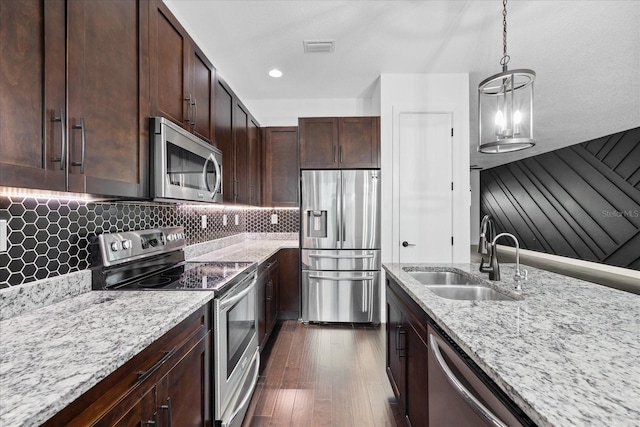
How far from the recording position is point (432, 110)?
10.5 feet

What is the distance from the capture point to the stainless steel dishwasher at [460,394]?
26.3 inches

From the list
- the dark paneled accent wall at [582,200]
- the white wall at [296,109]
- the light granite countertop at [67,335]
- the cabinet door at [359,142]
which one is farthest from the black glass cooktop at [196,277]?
the dark paneled accent wall at [582,200]

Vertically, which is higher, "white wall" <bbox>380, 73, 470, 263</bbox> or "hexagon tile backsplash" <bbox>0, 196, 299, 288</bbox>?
"white wall" <bbox>380, 73, 470, 263</bbox>

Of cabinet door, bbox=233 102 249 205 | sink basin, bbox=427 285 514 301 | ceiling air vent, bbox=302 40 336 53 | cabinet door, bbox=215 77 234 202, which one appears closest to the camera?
sink basin, bbox=427 285 514 301

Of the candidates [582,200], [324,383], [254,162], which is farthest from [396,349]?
[582,200]

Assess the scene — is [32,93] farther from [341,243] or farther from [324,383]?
[341,243]

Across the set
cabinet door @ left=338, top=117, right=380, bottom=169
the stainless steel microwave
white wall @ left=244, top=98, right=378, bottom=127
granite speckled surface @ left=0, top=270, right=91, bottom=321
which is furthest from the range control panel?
white wall @ left=244, top=98, right=378, bottom=127

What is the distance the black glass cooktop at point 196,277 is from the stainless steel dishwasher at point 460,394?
106 cm

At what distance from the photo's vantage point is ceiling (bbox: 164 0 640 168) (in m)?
2.17

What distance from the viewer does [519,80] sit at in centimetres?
320

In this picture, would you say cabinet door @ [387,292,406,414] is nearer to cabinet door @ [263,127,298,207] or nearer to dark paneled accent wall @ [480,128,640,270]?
cabinet door @ [263,127,298,207]

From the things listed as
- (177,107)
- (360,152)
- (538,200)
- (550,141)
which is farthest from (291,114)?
(538,200)

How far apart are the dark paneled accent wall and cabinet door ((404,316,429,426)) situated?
715 cm

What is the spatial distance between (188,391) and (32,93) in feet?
3.93
